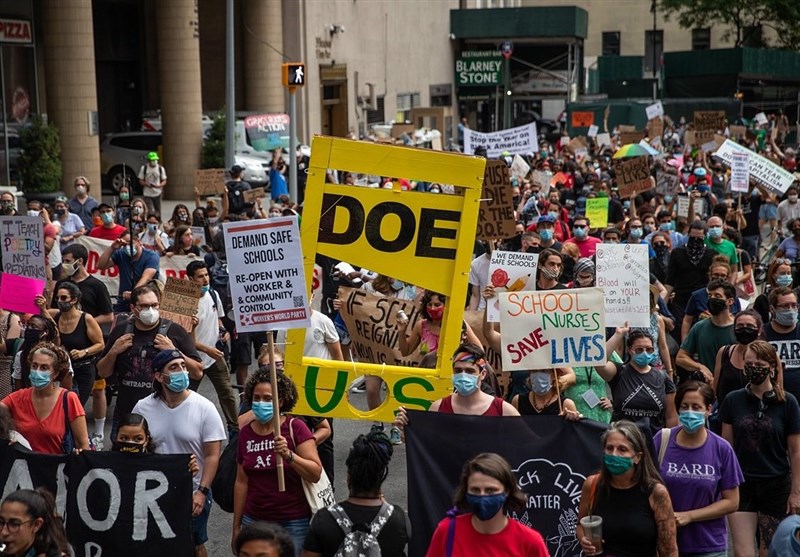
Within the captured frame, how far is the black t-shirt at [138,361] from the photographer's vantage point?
8.54 m

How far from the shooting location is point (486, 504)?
5105 mm

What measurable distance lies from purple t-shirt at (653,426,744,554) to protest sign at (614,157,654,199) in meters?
12.9

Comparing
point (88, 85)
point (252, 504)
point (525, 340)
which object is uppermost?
point (88, 85)

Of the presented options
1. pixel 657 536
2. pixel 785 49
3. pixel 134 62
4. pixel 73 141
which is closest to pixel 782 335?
pixel 657 536

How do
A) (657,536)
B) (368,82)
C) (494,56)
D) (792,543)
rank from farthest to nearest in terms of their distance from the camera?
(494,56) → (368,82) → (657,536) → (792,543)

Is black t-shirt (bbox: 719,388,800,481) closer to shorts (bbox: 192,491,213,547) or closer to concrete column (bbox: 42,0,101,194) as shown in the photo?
shorts (bbox: 192,491,213,547)

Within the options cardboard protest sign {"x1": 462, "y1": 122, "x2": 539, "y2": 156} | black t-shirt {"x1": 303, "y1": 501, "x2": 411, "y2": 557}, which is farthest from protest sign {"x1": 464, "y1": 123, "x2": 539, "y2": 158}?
black t-shirt {"x1": 303, "y1": 501, "x2": 411, "y2": 557}

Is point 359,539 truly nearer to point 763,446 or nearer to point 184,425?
point 184,425

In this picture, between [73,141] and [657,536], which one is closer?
[657,536]

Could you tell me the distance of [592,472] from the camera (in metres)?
6.70

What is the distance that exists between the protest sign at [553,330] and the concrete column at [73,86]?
21229 millimetres

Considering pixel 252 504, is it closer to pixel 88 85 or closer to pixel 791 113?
pixel 88 85

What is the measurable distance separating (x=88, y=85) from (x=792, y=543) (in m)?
24.6

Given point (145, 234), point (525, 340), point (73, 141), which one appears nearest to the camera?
point (525, 340)
